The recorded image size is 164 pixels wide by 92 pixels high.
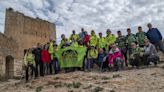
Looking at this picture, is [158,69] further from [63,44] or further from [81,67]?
[63,44]

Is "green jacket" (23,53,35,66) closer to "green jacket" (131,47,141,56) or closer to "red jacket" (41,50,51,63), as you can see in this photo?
"red jacket" (41,50,51,63)

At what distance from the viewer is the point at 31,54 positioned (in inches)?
511

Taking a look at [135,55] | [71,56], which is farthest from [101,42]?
[135,55]

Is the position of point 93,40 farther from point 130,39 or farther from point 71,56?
point 130,39

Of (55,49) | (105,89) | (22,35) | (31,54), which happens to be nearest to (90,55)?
(55,49)

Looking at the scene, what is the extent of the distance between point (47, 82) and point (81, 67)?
235cm

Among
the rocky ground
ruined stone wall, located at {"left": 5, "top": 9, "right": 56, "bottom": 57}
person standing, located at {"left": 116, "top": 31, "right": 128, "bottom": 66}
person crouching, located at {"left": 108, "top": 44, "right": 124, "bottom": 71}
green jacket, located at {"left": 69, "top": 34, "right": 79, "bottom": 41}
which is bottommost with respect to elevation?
the rocky ground

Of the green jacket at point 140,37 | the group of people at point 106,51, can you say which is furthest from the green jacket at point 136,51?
the green jacket at point 140,37

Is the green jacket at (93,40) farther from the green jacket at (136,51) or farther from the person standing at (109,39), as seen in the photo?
the green jacket at (136,51)

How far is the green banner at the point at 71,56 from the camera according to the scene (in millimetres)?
13305

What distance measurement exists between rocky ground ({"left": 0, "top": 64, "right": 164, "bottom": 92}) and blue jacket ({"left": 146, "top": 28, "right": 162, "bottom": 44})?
1195 mm

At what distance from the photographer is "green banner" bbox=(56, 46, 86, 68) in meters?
13.3

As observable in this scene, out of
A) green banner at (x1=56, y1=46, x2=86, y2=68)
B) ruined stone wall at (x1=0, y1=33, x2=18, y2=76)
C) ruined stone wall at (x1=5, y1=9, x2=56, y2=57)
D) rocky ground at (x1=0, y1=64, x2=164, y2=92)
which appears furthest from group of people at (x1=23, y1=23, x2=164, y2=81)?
ruined stone wall at (x1=5, y1=9, x2=56, y2=57)

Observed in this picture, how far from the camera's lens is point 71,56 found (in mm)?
13445
